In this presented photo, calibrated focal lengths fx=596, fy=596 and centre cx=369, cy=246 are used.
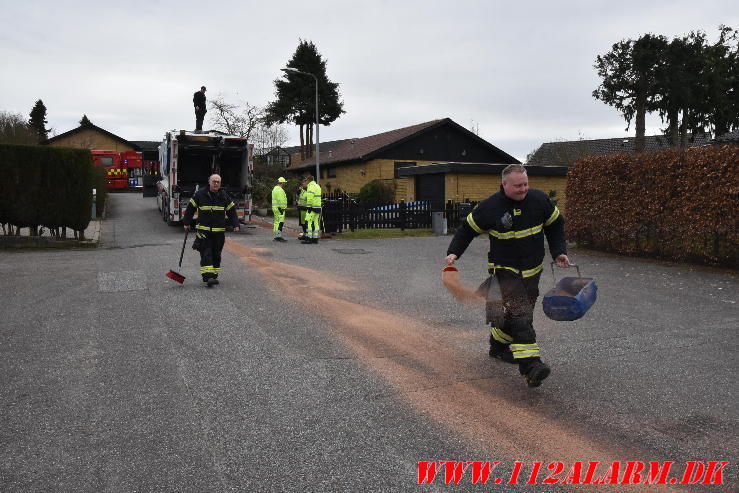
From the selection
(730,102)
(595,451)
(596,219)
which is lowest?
(595,451)

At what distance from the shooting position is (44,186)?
555 inches

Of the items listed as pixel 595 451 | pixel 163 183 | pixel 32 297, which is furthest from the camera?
pixel 163 183

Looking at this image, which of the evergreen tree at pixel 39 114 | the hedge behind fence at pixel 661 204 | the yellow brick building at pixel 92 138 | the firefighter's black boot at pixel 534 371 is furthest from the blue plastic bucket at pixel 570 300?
the evergreen tree at pixel 39 114

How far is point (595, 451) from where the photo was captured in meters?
3.58

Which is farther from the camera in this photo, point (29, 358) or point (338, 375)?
point (29, 358)

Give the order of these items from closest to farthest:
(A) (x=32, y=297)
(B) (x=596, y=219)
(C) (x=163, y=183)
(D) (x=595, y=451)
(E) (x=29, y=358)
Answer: (D) (x=595, y=451) < (E) (x=29, y=358) < (A) (x=32, y=297) < (B) (x=596, y=219) < (C) (x=163, y=183)

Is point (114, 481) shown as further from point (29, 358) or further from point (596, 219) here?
point (596, 219)

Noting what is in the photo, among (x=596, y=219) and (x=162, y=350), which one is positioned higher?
(x=596, y=219)

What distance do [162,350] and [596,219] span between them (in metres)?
11.1

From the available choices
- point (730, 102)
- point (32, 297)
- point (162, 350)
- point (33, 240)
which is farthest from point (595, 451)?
point (730, 102)

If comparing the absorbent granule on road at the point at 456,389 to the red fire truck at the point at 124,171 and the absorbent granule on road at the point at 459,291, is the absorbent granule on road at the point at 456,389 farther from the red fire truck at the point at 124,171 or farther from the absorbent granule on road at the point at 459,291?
the red fire truck at the point at 124,171

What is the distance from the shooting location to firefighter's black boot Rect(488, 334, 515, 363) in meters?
5.31

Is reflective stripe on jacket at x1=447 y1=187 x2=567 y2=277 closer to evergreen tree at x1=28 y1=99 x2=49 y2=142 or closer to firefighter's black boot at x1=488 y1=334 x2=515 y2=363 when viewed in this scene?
firefighter's black boot at x1=488 y1=334 x2=515 y2=363

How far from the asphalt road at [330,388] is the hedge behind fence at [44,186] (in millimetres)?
5947
